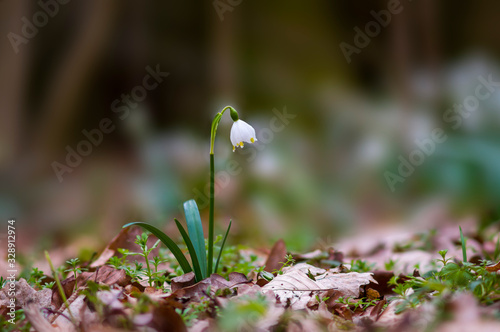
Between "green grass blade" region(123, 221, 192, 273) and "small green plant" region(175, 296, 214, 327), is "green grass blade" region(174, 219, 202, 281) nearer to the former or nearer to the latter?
"green grass blade" region(123, 221, 192, 273)

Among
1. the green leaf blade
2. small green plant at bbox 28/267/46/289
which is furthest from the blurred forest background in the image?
the green leaf blade

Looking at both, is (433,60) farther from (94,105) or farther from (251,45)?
(94,105)

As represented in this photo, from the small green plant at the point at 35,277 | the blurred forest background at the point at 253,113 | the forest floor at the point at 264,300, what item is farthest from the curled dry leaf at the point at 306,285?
the blurred forest background at the point at 253,113

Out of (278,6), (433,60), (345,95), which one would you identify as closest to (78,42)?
(278,6)

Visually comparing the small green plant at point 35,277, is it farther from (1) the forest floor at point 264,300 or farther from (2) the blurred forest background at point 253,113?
(2) the blurred forest background at point 253,113

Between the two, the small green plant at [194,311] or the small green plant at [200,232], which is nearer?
the small green plant at [194,311]
